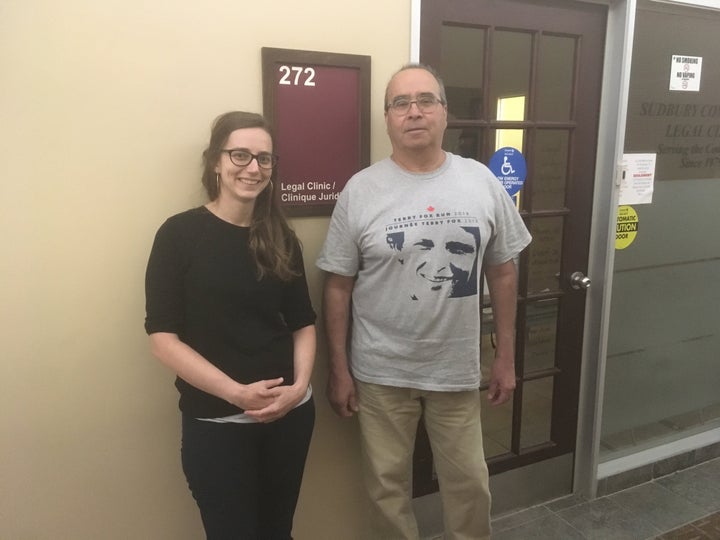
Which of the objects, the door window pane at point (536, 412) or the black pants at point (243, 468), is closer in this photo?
the black pants at point (243, 468)

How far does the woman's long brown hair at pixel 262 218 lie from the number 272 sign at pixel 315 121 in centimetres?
13

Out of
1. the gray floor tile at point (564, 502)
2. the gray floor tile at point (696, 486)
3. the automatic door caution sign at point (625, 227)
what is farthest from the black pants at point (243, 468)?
the gray floor tile at point (696, 486)

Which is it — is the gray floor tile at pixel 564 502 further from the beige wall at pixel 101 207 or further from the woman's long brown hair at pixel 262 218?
the woman's long brown hair at pixel 262 218

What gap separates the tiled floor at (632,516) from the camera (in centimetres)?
220

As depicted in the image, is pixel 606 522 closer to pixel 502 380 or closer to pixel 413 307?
pixel 502 380

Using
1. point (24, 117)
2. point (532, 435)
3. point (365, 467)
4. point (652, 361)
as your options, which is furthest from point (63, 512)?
point (652, 361)

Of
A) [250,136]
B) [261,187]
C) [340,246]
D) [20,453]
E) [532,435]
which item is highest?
[250,136]

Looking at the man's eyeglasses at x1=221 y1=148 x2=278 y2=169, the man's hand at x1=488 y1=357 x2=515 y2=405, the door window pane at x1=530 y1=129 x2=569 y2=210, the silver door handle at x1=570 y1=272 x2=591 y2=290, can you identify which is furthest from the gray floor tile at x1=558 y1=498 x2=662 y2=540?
the man's eyeglasses at x1=221 y1=148 x2=278 y2=169

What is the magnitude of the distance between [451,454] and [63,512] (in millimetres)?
1108

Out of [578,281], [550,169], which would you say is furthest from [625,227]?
[550,169]

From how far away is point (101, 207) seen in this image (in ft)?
4.90

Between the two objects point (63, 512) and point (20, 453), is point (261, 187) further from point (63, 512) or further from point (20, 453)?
point (63, 512)

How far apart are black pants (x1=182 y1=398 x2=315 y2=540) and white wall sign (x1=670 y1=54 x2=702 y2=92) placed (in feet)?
6.39

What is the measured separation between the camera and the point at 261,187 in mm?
1444
